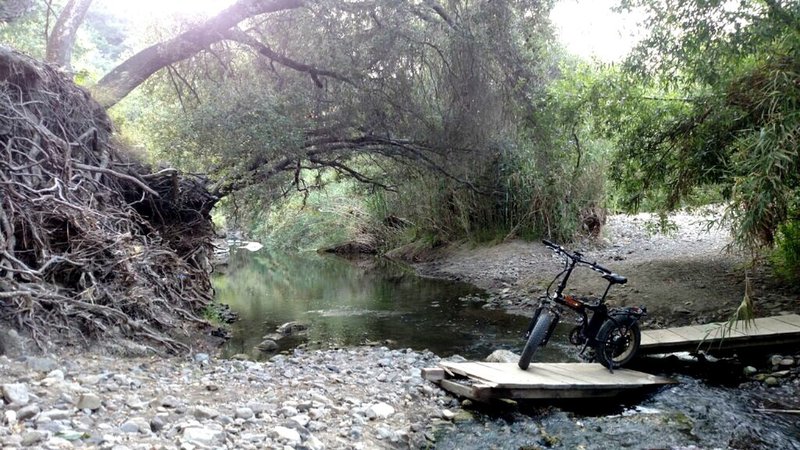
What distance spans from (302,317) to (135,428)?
25.3 feet

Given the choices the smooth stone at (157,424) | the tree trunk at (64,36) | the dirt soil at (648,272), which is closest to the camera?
the smooth stone at (157,424)

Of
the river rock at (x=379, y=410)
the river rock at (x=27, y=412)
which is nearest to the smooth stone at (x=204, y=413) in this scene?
the river rock at (x=27, y=412)

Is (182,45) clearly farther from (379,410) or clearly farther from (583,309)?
(583,309)

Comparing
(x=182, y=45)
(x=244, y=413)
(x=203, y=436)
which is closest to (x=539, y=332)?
(x=244, y=413)

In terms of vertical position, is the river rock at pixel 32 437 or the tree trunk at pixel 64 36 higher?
the tree trunk at pixel 64 36

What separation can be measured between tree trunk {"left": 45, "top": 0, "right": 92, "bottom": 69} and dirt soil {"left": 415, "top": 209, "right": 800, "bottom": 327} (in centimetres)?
926

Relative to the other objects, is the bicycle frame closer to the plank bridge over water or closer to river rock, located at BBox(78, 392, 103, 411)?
the plank bridge over water

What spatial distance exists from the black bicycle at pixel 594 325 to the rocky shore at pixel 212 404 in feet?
3.86

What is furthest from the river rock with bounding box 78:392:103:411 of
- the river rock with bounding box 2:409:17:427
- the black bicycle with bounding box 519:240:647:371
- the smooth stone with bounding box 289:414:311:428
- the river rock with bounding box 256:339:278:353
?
the river rock with bounding box 256:339:278:353

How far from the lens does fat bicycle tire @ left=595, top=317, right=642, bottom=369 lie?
6258mm

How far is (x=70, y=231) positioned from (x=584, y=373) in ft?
19.8

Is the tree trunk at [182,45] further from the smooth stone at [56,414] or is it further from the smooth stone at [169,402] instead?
Result: the smooth stone at [56,414]

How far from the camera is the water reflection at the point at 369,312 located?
895cm

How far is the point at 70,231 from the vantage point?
6699 mm
